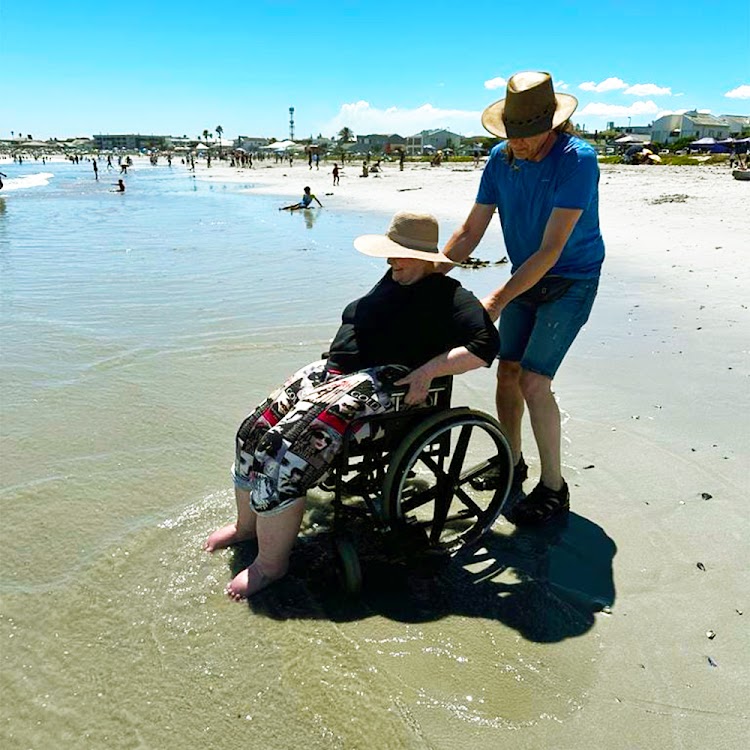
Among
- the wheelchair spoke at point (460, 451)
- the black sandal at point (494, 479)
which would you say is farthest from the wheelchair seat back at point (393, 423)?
the black sandal at point (494, 479)

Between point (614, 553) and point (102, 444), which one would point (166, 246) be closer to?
point (102, 444)

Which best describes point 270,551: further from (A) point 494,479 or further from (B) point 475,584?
(A) point 494,479

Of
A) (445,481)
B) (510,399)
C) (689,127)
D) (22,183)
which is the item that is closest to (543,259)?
(510,399)

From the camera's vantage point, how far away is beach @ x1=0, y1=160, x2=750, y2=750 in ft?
7.22

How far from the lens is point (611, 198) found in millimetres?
20219

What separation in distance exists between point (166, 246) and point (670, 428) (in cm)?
1190

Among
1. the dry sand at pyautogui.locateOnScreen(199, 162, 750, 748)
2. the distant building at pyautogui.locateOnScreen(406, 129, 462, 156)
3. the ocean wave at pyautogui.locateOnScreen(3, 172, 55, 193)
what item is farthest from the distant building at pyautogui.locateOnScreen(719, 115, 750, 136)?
the dry sand at pyautogui.locateOnScreen(199, 162, 750, 748)

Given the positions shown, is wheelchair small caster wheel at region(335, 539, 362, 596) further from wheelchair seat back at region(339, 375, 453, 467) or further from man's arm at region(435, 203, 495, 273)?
man's arm at region(435, 203, 495, 273)

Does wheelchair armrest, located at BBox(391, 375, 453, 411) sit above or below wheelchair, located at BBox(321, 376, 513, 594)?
above

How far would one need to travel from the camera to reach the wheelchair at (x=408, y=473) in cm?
268

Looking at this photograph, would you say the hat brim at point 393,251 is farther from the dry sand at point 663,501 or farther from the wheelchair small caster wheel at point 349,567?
the dry sand at point 663,501

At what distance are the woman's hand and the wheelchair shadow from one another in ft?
2.46

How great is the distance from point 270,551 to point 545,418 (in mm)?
1478

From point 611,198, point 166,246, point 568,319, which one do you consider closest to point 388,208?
point 611,198
